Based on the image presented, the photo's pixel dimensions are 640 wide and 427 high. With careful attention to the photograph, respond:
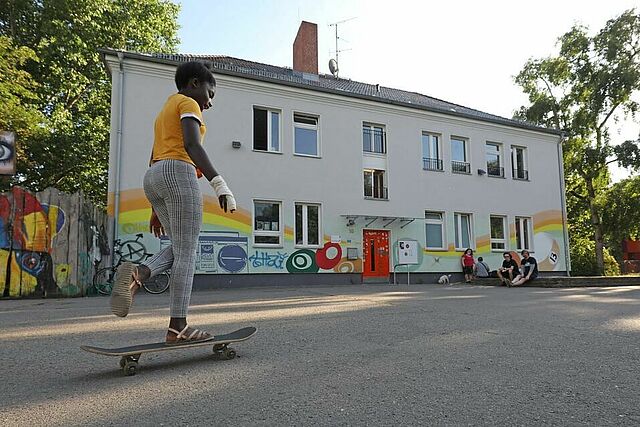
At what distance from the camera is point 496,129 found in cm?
2359

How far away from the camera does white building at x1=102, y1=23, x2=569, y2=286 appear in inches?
643

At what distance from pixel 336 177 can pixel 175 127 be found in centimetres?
1580

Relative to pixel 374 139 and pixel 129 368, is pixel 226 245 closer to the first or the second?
pixel 374 139

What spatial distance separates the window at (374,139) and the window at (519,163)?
7447 millimetres

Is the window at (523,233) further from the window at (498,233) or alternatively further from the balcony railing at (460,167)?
the balcony railing at (460,167)

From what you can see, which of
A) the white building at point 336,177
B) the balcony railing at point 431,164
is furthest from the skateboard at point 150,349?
the balcony railing at point 431,164

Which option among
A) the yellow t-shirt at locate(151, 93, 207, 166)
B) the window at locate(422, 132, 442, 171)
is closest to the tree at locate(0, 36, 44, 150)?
the yellow t-shirt at locate(151, 93, 207, 166)

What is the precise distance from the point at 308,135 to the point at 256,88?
2670 millimetres

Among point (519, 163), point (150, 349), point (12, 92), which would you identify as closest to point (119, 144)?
point (12, 92)

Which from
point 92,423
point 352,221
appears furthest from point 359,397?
point 352,221

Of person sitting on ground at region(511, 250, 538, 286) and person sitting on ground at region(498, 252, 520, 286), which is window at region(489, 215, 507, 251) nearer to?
person sitting on ground at region(498, 252, 520, 286)

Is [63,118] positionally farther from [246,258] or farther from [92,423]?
[92,423]

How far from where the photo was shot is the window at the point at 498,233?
74.9 ft

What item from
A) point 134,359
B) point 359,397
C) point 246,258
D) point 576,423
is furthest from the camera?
point 246,258
